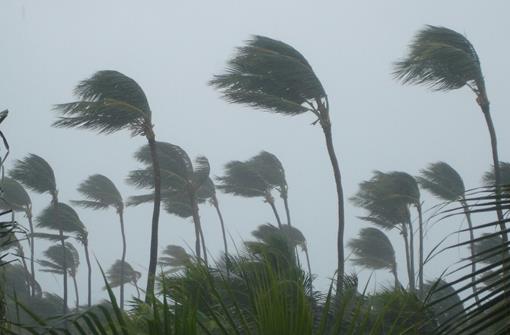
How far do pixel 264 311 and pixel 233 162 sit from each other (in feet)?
107

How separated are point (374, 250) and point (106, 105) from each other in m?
24.1

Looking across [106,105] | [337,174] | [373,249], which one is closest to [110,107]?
[106,105]

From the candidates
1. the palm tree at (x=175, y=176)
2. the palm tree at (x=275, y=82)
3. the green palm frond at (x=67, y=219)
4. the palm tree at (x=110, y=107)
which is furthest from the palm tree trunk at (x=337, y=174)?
the green palm frond at (x=67, y=219)

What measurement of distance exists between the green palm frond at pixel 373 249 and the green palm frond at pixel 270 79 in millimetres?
20112

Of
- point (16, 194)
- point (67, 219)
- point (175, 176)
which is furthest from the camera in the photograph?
point (16, 194)

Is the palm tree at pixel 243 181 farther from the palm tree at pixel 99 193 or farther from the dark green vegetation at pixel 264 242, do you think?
the palm tree at pixel 99 193

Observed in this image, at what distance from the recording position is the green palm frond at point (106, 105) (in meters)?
17.8

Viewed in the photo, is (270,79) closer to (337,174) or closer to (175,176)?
(337,174)

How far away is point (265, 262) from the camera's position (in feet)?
8.04

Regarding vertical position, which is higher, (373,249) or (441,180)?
(441,180)

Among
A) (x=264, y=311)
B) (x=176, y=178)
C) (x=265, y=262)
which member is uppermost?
(x=176, y=178)

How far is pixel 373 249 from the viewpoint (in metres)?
38.0

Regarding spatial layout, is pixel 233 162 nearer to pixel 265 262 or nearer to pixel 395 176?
pixel 395 176

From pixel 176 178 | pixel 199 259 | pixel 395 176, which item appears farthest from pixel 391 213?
pixel 199 259
